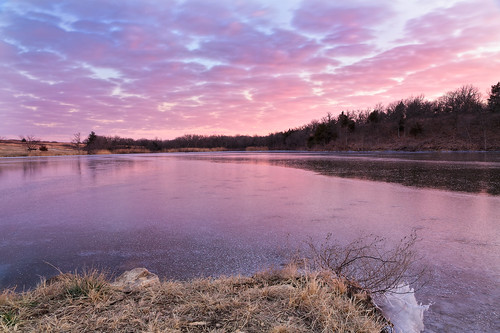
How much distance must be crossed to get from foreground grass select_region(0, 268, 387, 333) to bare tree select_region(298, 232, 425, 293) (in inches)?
14.3

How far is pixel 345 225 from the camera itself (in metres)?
5.70

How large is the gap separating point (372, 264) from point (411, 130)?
67.9 m

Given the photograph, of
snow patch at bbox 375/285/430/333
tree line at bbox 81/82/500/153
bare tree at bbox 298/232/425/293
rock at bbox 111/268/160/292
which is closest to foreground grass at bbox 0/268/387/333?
rock at bbox 111/268/160/292

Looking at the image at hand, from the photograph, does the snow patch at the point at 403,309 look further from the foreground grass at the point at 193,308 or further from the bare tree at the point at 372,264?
the foreground grass at the point at 193,308

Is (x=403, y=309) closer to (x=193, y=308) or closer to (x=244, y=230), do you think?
(x=193, y=308)

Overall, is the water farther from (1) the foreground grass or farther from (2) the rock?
(1) the foreground grass

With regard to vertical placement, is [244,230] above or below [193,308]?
below

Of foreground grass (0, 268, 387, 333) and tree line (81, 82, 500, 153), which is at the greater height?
tree line (81, 82, 500, 153)

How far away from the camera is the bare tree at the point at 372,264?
9.71 feet

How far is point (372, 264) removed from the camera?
3.74 meters

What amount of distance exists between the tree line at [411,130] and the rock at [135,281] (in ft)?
189

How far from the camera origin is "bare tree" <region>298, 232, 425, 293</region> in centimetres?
296

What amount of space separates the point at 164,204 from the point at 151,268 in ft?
14.3

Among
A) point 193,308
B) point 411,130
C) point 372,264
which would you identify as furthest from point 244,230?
point 411,130
